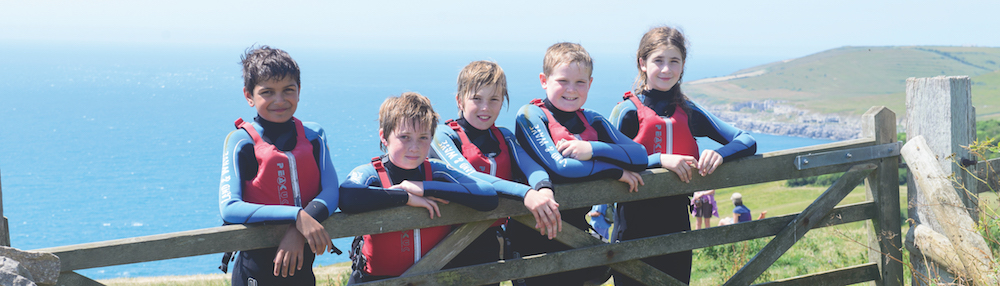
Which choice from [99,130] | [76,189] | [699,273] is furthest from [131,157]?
[699,273]

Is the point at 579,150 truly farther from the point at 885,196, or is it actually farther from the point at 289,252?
the point at 885,196

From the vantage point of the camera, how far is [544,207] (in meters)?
3.76

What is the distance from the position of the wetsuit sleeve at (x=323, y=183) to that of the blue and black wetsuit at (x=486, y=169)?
0.70m

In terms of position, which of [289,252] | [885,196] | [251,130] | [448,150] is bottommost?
[885,196]

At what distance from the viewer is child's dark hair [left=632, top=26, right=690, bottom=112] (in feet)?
16.3

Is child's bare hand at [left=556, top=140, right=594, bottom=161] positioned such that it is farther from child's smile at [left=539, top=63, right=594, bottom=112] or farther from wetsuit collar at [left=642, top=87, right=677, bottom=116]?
wetsuit collar at [left=642, top=87, right=677, bottom=116]

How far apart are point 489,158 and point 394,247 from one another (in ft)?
2.83

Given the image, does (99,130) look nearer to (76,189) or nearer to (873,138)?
(76,189)

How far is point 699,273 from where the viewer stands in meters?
8.52

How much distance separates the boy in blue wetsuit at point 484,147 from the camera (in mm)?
4055

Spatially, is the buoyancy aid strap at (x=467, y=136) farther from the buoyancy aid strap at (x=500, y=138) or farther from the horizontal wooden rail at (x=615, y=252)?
the horizontal wooden rail at (x=615, y=252)

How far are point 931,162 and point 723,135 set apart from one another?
1580mm

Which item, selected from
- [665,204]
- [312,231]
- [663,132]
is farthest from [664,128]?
[312,231]

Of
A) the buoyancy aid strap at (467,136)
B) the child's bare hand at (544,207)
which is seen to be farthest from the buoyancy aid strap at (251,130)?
the child's bare hand at (544,207)
